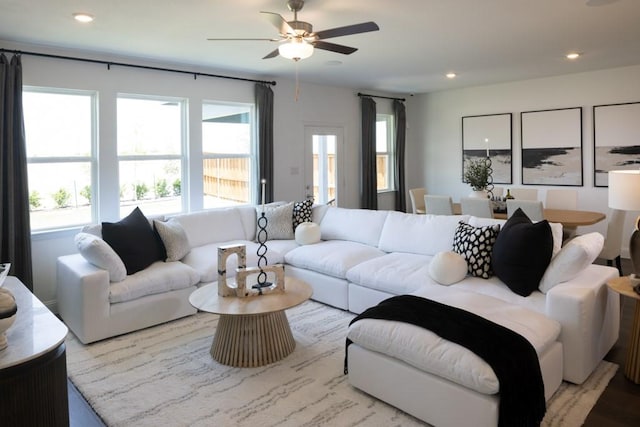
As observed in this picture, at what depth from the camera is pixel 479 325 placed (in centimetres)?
246

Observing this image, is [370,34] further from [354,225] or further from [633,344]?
[633,344]

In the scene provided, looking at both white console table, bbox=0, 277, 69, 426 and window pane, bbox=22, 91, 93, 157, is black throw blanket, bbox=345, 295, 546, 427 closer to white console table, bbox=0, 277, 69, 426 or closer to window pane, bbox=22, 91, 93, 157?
white console table, bbox=0, 277, 69, 426

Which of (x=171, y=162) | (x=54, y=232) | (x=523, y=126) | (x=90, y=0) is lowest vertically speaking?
(x=54, y=232)

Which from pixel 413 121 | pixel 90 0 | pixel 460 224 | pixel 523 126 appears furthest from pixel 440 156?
pixel 90 0

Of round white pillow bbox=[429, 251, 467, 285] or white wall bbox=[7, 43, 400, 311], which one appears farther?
white wall bbox=[7, 43, 400, 311]

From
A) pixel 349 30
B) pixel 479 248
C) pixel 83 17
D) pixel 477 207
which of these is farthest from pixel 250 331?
pixel 477 207

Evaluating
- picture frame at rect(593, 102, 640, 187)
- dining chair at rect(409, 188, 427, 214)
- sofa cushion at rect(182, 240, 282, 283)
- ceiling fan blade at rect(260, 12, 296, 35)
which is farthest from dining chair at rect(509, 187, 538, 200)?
ceiling fan blade at rect(260, 12, 296, 35)

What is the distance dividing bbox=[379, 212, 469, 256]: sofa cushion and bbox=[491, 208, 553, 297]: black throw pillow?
0.85 metres

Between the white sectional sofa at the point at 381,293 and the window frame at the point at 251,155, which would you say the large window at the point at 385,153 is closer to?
the window frame at the point at 251,155

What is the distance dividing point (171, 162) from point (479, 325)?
4.28 metres

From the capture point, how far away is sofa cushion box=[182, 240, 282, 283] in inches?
169

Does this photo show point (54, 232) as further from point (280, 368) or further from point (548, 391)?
point (548, 391)

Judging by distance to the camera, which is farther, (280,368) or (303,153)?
(303,153)

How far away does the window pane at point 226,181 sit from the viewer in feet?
19.4
